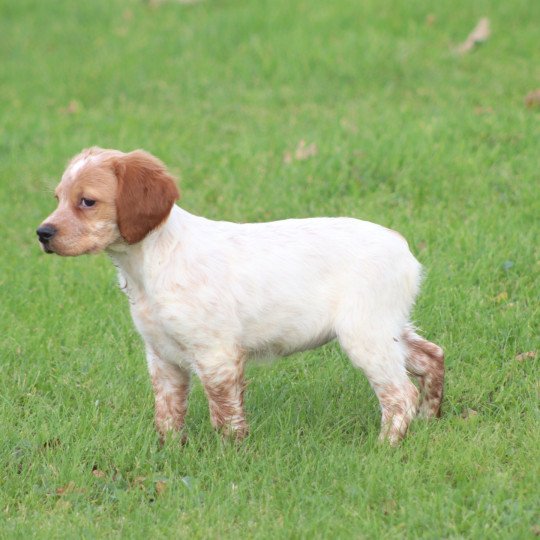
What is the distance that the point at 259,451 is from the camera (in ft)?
16.0

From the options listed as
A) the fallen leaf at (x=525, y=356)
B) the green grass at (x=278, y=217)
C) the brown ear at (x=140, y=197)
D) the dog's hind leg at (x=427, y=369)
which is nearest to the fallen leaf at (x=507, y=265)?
the green grass at (x=278, y=217)

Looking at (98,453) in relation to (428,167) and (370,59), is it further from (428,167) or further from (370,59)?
(370,59)

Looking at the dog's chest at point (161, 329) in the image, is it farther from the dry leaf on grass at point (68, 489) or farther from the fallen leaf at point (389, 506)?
the fallen leaf at point (389, 506)

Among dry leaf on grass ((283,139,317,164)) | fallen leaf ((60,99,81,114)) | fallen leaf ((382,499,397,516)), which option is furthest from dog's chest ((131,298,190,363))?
fallen leaf ((60,99,81,114))

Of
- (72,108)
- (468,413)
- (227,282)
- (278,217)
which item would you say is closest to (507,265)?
(468,413)

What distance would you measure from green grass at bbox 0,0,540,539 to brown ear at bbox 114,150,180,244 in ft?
3.51

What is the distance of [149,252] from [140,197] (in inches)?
11.4

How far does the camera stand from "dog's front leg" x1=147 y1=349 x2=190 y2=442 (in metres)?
5.08

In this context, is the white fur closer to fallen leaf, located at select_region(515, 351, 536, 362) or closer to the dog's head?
the dog's head

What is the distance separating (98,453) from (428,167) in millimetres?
4118

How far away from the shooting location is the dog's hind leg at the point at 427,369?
5250 mm

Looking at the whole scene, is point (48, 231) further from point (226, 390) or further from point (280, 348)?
point (280, 348)

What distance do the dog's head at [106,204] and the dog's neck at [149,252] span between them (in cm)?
10

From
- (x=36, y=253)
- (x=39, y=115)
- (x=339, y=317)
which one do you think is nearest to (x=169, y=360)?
(x=339, y=317)
